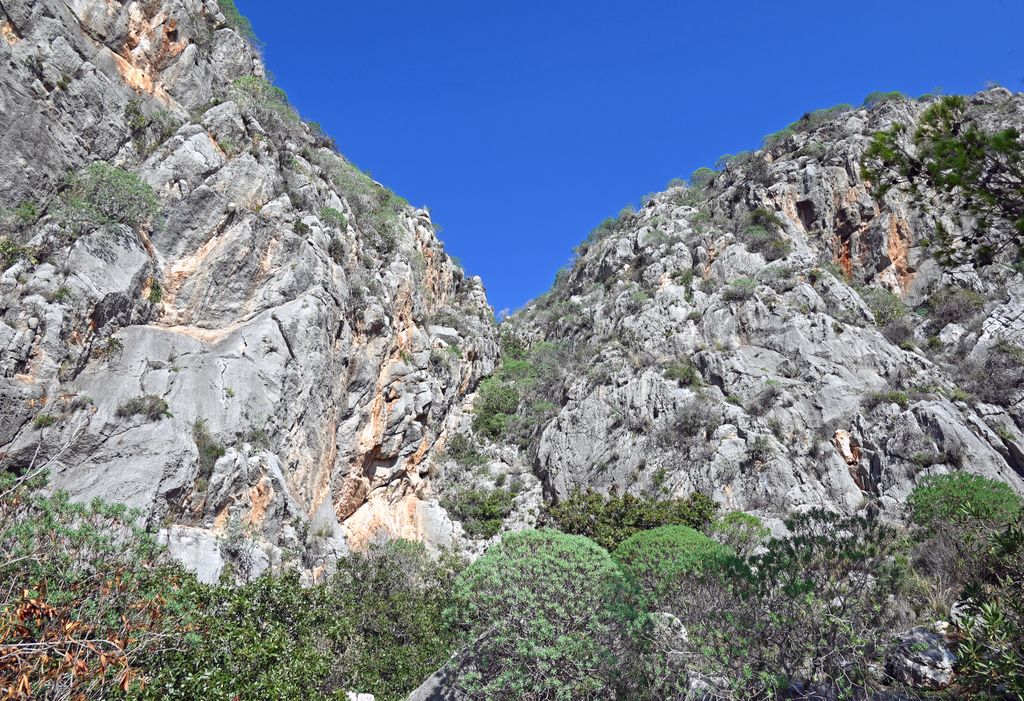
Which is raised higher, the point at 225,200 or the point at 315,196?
the point at 315,196

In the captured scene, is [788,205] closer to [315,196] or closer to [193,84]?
[315,196]

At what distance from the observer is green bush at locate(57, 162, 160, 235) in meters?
21.9

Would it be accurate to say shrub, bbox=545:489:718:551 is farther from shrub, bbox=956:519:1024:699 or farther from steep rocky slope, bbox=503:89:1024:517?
shrub, bbox=956:519:1024:699

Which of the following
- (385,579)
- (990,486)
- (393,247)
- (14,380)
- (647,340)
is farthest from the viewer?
(647,340)

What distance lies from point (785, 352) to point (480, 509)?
2067 centimetres

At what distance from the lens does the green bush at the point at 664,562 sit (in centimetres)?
1294

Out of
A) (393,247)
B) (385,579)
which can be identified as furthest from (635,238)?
(385,579)

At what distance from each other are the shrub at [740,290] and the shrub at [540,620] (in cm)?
3040

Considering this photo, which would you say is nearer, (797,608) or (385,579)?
(797,608)

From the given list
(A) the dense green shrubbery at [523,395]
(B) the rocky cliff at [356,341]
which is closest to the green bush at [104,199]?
(B) the rocky cliff at [356,341]

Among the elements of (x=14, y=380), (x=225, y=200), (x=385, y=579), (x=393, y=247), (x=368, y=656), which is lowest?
(x=368, y=656)

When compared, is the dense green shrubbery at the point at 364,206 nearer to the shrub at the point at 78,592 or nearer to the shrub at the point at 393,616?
the shrub at the point at 393,616

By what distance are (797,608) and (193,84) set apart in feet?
116

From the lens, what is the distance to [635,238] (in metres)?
49.9
